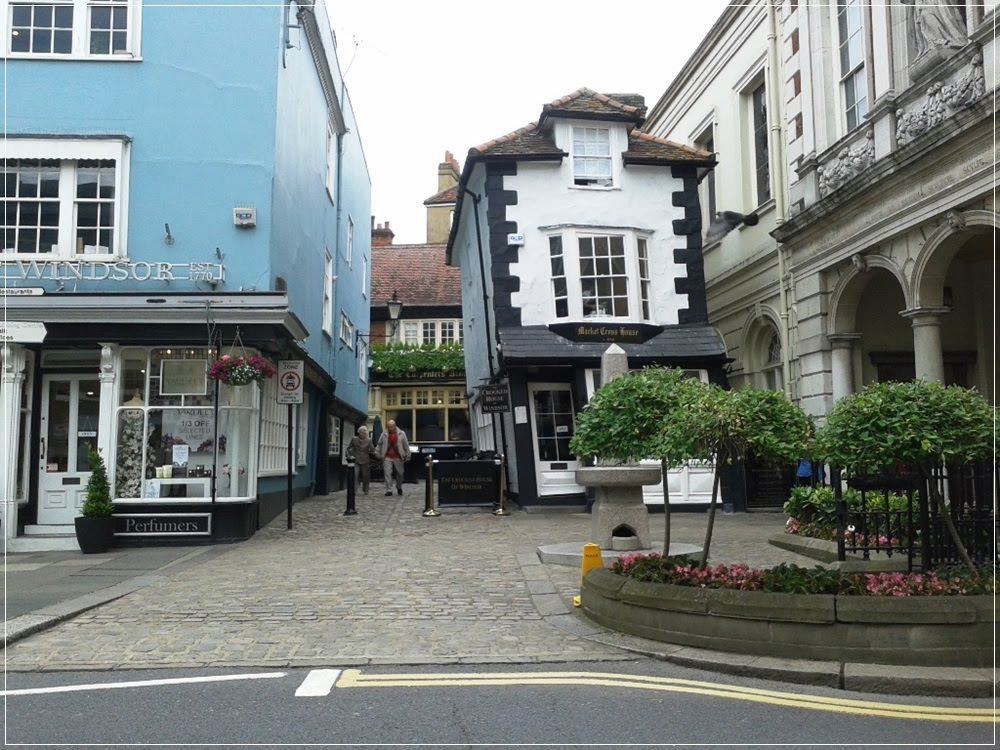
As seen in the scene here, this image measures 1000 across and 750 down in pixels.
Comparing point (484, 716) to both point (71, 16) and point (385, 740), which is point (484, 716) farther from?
point (71, 16)

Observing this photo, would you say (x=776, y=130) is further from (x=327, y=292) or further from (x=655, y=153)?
(x=327, y=292)

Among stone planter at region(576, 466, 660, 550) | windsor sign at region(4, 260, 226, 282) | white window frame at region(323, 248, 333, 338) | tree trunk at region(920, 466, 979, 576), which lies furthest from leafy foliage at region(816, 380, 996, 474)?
white window frame at region(323, 248, 333, 338)

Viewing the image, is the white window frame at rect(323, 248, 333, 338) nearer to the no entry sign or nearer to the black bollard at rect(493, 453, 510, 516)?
the black bollard at rect(493, 453, 510, 516)

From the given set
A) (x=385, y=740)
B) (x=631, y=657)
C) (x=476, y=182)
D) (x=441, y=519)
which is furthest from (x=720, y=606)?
(x=476, y=182)

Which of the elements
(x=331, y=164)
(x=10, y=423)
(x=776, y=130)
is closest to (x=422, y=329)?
(x=331, y=164)

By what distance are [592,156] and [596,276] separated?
2.68 m

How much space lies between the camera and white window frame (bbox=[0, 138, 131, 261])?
14.2 meters

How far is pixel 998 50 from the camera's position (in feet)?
37.0

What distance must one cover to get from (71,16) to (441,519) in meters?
10.4

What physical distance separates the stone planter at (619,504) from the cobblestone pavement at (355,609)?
2.82 ft

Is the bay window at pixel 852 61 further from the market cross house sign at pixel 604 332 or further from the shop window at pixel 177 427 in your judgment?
the shop window at pixel 177 427

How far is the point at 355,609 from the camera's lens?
874cm

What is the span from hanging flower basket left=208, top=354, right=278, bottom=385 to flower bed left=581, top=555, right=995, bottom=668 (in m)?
7.70

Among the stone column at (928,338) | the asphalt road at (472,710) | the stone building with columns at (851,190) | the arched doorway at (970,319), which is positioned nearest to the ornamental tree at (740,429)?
the asphalt road at (472,710)
